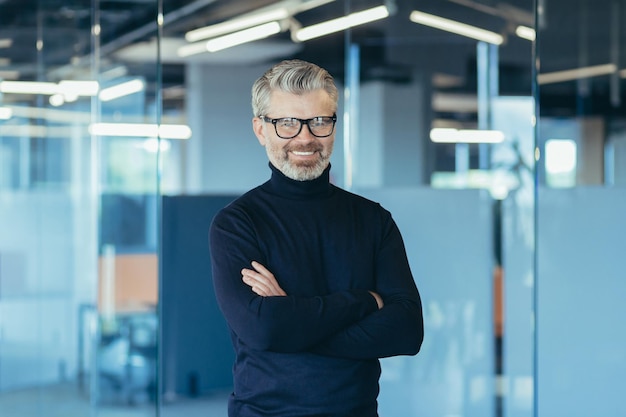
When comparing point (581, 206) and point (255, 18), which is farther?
point (255, 18)

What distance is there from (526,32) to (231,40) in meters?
1.73

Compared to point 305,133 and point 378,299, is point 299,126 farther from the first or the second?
point 378,299

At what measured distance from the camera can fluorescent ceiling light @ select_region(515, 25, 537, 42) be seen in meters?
5.48

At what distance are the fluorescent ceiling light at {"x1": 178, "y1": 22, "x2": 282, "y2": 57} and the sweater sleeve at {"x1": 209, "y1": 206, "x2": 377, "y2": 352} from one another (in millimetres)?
3174

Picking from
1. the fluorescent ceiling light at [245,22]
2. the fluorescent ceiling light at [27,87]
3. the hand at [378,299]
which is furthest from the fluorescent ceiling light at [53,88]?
the hand at [378,299]

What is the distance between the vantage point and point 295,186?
2557mm

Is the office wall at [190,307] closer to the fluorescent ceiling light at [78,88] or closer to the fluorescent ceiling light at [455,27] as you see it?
the fluorescent ceiling light at [78,88]

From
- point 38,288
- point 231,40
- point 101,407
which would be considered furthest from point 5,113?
point 101,407

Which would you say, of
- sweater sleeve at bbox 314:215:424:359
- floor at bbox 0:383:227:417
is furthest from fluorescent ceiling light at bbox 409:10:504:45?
sweater sleeve at bbox 314:215:424:359

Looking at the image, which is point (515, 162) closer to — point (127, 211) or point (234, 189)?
point (234, 189)

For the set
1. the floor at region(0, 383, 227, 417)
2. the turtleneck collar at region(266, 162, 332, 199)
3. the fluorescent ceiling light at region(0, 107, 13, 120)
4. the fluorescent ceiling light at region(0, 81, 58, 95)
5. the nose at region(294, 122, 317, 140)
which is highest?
the fluorescent ceiling light at region(0, 81, 58, 95)

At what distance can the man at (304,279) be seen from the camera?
241 cm

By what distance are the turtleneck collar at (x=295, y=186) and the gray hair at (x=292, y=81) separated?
18cm

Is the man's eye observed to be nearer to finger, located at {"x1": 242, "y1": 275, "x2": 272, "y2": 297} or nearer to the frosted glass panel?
finger, located at {"x1": 242, "y1": 275, "x2": 272, "y2": 297}
